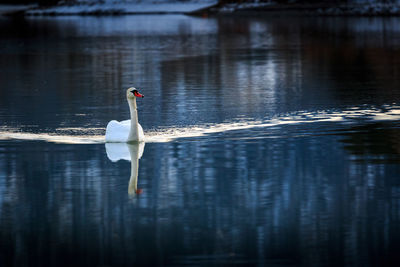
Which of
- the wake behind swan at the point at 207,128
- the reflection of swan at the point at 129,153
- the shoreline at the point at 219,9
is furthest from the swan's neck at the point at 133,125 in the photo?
the shoreline at the point at 219,9

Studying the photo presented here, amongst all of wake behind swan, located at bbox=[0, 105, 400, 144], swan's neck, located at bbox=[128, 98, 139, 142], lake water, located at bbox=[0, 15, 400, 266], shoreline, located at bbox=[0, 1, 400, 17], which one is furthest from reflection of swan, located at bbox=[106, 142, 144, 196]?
shoreline, located at bbox=[0, 1, 400, 17]

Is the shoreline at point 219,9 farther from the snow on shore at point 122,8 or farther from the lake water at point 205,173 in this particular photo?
the lake water at point 205,173

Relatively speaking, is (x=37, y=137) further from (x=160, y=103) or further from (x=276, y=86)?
(x=276, y=86)

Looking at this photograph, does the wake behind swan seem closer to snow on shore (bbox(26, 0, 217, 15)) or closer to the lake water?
the lake water

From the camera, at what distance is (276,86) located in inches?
1093

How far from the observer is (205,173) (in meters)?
14.2

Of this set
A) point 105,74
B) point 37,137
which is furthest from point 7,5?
point 37,137

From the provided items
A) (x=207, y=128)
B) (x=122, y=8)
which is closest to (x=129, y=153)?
(x=207, y=128)

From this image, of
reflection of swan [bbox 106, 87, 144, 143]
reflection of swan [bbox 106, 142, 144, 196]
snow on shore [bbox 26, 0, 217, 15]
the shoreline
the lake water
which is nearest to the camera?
the lake water

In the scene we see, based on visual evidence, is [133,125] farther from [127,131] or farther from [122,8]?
[122,8]

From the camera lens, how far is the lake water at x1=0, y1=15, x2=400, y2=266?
33.6 feet

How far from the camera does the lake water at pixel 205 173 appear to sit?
33.6 ft

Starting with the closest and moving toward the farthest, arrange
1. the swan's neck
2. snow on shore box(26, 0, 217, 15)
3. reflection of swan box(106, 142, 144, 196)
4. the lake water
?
the lake water, reflection of swan box(106, 142, 144, 196), the swan's neck, snow on shore box(26, 0, 217, 15)

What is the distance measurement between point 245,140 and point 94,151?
2.91 meters
